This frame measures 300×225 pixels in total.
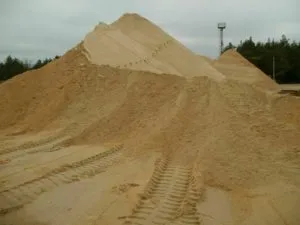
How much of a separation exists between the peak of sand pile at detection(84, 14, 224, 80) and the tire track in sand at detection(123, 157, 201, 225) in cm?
444

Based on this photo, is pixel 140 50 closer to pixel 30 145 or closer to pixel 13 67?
pixel 30 145

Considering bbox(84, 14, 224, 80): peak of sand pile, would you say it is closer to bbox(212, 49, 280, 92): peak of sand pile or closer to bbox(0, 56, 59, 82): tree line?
bbox(212, 49, 280, 92): peak of sand pile

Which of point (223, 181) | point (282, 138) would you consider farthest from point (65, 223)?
point (282, 138)

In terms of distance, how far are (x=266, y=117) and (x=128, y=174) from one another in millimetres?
3253

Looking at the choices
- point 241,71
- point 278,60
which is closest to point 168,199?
point 241,71

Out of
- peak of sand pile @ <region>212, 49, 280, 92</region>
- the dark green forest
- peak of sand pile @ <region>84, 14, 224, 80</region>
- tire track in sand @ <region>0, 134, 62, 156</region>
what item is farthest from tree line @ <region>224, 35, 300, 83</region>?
tire track in sand @ <region>0, 134, 62, 156</region>

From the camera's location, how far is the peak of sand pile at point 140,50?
10.9 meters

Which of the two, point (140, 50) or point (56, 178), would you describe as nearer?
point (56, 178)

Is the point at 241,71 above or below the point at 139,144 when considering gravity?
above

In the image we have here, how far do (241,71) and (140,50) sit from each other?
9.33 m

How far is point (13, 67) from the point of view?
3384 centimetres

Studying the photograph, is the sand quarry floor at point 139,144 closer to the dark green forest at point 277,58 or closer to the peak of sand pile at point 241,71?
the peak of sand pile at point 241,71

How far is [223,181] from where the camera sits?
20.2ft

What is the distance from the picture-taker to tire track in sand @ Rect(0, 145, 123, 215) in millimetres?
5121
